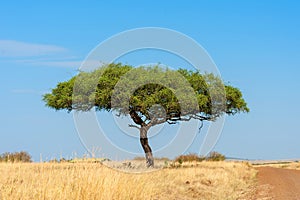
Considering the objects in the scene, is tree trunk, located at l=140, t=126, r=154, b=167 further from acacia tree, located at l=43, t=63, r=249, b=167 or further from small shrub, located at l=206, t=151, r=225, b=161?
small shrub, located at l=206, t=151, r=225, b=161

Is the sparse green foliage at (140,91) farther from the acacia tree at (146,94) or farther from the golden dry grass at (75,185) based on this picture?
the golden dry grass at (75,185)

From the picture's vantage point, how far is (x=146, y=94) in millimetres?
31875

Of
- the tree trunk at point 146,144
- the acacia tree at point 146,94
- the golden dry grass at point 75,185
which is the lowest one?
the golden dry grass at point 75,185

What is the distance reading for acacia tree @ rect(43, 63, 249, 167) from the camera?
3152cm

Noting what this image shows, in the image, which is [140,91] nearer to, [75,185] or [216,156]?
[75,185]

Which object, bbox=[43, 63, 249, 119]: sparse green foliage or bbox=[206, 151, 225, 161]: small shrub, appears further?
bbox=[206, 151, 225, 161]: small shrub

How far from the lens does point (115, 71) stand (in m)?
32.7

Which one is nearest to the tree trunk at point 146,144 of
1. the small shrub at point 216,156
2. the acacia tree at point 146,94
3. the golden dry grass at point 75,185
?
the acacia tree at point 146,94

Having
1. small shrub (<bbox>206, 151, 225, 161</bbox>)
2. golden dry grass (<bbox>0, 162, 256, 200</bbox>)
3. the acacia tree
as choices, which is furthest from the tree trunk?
small shrub (<bbox>206, 151, 225, 161</bbox>)

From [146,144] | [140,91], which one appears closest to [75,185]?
[140,91]

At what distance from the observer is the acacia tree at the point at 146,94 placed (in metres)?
31.5

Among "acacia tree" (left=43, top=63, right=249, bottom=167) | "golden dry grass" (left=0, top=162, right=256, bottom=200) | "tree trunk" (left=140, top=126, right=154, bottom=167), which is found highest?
"acacia tree" (left=43, top=63, right=249, bottom=167)

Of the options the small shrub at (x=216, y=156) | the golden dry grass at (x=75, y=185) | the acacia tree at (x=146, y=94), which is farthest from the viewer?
the small shrub at (x=216, y=156)

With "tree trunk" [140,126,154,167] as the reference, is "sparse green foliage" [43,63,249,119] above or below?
above
